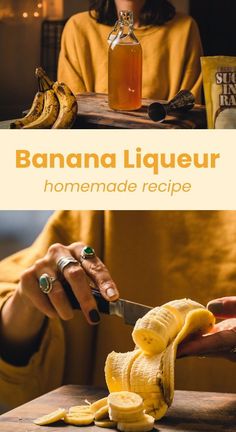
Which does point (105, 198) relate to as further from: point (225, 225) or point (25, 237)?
point (25, 237)

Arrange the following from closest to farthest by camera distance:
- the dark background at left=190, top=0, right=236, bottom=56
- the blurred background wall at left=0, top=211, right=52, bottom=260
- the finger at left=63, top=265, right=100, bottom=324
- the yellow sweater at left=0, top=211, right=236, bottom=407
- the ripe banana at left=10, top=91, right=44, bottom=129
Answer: the finger at left=63, top=265, right=100, bottom=324
the yellow sweater at left=0, top=211, right=236, bottom=407
the ripe banana at left=10, top=91, right=44, bottom=129
the dark background at left=190, top=0, right=236, bottom=56
the blurred background wall at left=0, top=211, right=52, bottom=260

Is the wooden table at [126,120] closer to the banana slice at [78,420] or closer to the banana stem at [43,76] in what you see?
the banana stem at [43,76]

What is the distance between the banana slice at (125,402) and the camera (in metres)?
0.72

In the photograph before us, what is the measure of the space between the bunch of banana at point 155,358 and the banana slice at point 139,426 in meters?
0.03

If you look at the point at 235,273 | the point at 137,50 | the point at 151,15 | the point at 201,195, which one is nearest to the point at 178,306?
the point at 235,273

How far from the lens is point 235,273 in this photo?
959 mm

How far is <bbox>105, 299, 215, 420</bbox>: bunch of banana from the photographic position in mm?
753

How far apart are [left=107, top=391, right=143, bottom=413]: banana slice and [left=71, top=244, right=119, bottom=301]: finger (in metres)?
0.11

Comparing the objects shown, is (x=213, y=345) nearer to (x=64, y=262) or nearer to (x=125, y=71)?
(x=64, y=262)

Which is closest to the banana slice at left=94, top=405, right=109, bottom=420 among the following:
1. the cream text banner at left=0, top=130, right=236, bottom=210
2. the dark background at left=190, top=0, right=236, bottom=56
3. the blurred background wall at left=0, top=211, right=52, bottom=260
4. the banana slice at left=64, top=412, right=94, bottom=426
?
the banana slice at left=64, top=412, right=94, bottom=426

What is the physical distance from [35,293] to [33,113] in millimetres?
307

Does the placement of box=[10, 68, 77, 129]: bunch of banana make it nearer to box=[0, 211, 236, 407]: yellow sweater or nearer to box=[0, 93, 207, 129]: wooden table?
box=[0, 93, 207, 129]: wooden table

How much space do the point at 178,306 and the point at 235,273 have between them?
0.56 ft

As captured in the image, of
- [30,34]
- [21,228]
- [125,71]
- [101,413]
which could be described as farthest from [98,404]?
[21,228]
